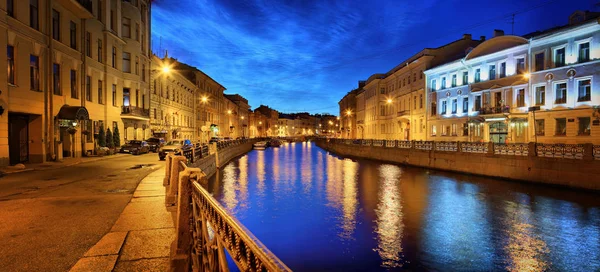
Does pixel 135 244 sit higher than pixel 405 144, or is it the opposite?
pixel 405 144

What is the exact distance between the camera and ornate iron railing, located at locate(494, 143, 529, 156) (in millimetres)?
23422

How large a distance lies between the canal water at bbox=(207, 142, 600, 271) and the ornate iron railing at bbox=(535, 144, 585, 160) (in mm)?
2056

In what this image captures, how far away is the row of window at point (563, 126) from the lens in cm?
2628

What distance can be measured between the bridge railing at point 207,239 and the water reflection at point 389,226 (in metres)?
6.96

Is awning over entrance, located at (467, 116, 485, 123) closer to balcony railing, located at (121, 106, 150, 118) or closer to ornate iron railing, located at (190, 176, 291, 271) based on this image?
balcony railing, located at (121, 106, 150, 118)

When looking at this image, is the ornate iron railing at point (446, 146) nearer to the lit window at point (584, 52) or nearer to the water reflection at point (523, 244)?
the lit window at point (584, 52)

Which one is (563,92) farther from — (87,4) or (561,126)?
(87,4)

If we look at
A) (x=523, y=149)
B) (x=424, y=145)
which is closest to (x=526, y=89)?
(x=424, y=145)

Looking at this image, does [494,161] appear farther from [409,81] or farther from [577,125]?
[409,81]

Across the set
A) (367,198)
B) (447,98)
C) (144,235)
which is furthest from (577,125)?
(144,235)

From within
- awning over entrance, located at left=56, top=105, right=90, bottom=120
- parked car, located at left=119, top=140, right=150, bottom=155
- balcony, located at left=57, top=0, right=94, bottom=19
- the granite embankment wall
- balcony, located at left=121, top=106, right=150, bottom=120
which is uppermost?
balcony, located at left=57, top=0, right=94, bottom=19

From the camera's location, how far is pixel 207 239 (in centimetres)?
405

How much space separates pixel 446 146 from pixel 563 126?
29.1 feet

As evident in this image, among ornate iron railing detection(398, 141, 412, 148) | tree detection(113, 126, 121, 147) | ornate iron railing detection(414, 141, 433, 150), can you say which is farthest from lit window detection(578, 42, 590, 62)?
tree detection(113, 126, 121, 147)
